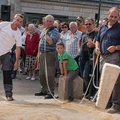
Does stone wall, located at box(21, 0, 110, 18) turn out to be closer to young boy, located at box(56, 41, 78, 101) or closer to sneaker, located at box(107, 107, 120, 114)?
young boy, located at box(56, 41, 78, 101)

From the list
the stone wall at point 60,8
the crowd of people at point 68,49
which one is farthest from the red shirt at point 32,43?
the stone wall at point 60,8

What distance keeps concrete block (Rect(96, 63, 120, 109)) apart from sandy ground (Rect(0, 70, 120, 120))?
0.25 m

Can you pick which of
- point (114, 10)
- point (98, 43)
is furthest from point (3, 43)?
point (114, 10)

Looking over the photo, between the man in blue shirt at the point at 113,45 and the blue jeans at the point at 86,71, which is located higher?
the man in blue shirt at the point at 113,45

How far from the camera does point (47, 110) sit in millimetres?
6086

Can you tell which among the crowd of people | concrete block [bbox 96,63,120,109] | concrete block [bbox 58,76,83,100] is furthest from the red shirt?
concrete block [bbox 96,63,120,109]

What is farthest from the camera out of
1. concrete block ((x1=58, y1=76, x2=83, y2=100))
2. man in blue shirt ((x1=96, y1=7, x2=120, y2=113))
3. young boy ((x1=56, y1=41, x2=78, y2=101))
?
concrete block ((x1=58, y1=76, x2=83, y2=100))

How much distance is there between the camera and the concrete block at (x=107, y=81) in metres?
5.73

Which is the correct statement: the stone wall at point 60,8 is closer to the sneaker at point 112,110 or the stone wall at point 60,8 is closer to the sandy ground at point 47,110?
the sandy ground at point 47,110

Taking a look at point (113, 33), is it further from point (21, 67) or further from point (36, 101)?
point (21, 67)

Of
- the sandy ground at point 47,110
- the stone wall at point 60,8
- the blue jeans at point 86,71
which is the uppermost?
the stone wall at point 60,8

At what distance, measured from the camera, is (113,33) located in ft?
19.8

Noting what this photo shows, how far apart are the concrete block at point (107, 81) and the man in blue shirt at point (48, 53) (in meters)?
1.76

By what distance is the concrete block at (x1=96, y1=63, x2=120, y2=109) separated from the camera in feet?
18.8
